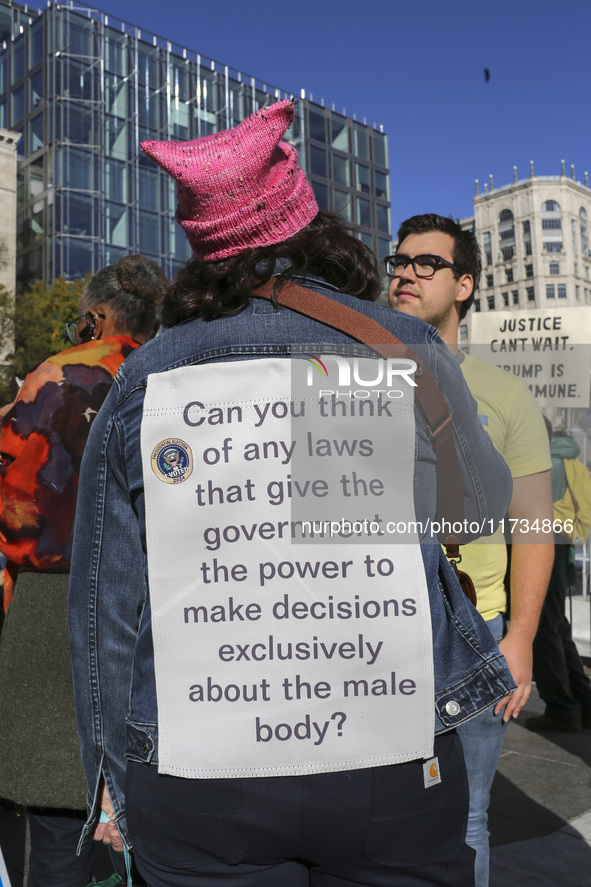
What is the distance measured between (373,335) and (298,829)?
0.75m

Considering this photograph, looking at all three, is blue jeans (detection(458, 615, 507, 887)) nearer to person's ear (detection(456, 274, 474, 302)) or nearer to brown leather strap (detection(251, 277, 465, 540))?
brown leather strap (detection(251, 277, 465, 540))

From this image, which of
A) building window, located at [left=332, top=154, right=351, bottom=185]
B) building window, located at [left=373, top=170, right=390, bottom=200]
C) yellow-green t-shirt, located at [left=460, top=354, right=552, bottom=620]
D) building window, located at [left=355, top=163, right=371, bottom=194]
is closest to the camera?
yellow-green t-shirt, located at [left=460, top=354, right=552, bottom=620]

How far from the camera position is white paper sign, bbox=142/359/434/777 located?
46.6 inches

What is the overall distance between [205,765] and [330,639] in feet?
0.85

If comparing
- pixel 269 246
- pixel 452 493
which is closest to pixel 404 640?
pixel 452 493

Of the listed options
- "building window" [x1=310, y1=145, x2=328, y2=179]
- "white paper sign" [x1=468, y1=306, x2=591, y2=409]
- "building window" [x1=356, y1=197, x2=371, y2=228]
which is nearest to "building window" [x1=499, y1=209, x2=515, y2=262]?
"building window" [x1=356, y1=197, x2=371, y2=228]

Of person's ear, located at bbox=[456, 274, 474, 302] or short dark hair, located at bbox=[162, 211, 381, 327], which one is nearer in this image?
short dark hair, located at bbox=[162, 211, 381, 327]

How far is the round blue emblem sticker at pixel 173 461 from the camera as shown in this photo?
1237 mm

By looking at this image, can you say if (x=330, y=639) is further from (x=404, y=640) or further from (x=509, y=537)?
(x=509, y=537)

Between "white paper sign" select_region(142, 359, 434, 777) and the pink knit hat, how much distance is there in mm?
239

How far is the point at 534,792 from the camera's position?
4.01m

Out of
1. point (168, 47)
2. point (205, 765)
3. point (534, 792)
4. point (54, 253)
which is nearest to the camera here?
point (205, 765)

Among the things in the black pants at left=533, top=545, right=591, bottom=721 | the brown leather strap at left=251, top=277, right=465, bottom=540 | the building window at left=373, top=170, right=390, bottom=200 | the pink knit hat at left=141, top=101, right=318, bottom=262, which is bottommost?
the black pants at left=533, top=545, right=591, bottom=721

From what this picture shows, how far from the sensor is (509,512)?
230 centimetres
